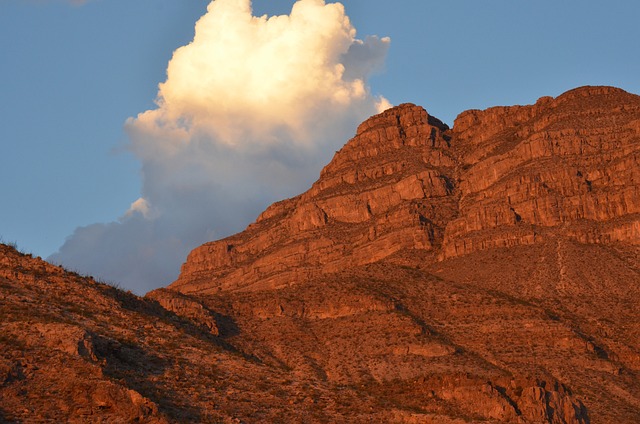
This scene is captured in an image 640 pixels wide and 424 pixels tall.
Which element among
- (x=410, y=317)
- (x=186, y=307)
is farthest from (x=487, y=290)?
(x=186, y=307)

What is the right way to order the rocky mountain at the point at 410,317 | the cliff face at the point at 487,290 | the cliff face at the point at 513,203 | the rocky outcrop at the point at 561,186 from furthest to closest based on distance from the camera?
1. the cliff face at the point at 513,203
2. the rocky outcrop at the point at 561,186
3. the cliff face at the point at 487,290
4. the rocky mountain at the point at 410,317

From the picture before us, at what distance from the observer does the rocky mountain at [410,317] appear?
6419 cm

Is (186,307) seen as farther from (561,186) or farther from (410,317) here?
(561,186)

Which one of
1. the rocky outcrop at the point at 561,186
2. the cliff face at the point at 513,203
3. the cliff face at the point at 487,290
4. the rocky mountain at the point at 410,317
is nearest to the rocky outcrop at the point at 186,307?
the rocky mountain at the point at 410,317

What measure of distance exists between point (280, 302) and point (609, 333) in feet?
145

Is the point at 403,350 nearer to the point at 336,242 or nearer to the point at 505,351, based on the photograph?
the point at 505,351

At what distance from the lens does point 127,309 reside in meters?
82.5

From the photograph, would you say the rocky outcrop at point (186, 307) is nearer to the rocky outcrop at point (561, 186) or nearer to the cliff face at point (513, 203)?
the cliff face at point (513, 203)

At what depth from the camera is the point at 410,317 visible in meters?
133

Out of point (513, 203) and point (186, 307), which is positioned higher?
point (513, 203)

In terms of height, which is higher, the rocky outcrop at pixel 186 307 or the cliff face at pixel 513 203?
the cliff face at pixel 513 203

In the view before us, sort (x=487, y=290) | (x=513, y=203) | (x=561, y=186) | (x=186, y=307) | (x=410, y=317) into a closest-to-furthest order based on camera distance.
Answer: (x=410, y=317) < (x=186, y=307) < (x=487, y=290) < (x=561, y=186) < (x=513, y=203)

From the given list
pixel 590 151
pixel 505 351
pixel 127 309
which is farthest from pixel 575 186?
pixel 127 309

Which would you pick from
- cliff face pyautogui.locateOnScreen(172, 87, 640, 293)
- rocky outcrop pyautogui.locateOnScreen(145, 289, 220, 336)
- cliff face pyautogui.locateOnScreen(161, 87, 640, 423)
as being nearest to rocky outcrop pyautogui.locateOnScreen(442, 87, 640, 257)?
cliff face pyautogui.locateOnScreen(172, 87, 640, 293)
